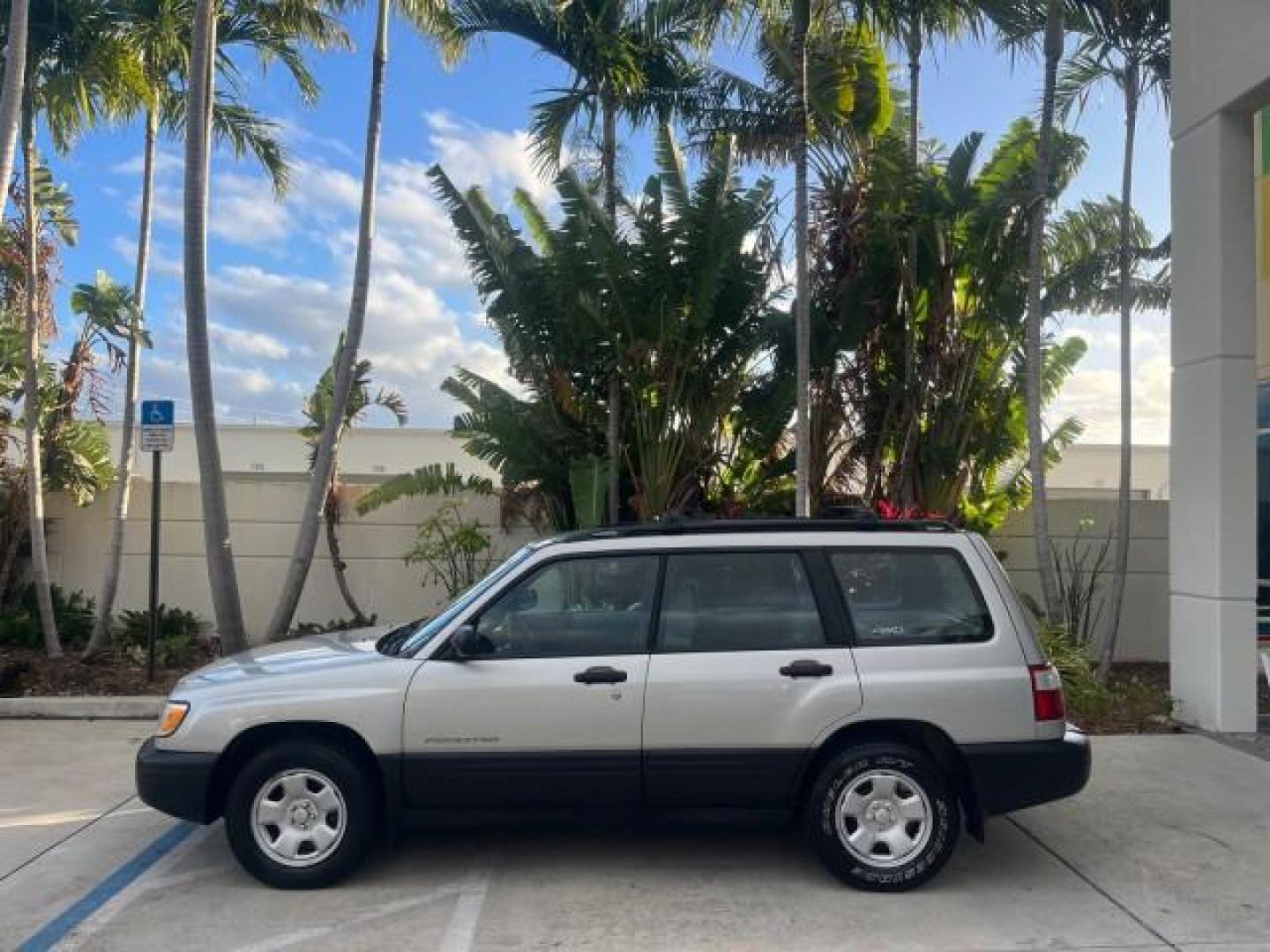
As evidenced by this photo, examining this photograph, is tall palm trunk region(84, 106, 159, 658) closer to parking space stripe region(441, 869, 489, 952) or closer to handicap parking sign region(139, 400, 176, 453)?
handicap parking sign region(139, 400, 176, 453)

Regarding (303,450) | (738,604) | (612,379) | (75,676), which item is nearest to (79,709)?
(75,676)

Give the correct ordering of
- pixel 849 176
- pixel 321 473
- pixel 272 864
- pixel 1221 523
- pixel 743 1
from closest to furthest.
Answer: pixel 272 864 < pixel 1221 523 < pixel 743 1 < pixel 321 473 < pixel 849 176

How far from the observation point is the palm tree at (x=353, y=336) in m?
10.9

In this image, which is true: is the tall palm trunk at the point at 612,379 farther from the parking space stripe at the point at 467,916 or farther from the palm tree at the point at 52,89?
the parking space stripe at the point at 467,916

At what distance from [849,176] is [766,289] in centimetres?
145

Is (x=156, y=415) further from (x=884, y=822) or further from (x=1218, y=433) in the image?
(x=1218, y=433)

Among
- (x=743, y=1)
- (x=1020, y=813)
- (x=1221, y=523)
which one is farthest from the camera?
(x=743, y=1)

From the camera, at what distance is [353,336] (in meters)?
10.9

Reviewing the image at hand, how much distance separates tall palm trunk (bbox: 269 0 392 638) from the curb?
1516 millimetres

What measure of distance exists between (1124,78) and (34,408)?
35.9ft

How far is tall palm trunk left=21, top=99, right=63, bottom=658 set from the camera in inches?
420

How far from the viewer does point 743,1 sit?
10156 millimetres

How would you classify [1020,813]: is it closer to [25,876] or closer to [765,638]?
[765,638]

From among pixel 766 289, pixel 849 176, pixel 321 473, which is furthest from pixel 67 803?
pixel 849 176
